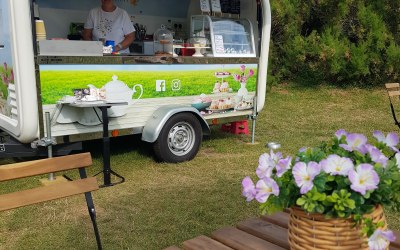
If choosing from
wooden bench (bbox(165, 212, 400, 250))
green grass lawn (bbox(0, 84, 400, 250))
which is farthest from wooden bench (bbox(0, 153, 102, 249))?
green grass lawn (bbox(0, 84, 400, 250))

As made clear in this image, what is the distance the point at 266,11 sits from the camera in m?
5.93

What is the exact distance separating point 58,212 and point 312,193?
2995mm

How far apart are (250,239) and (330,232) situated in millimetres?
589

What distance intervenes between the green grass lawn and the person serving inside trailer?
1409 millimetres

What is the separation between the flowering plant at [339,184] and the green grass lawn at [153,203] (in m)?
1.99

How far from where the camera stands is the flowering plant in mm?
1407

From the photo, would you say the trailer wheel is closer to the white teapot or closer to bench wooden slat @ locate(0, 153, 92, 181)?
the white teapot

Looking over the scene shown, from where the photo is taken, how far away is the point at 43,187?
2324 mm

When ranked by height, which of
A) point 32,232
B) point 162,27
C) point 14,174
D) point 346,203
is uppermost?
point 162,27

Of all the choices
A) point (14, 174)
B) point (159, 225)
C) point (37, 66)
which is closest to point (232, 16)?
point (37, 66)

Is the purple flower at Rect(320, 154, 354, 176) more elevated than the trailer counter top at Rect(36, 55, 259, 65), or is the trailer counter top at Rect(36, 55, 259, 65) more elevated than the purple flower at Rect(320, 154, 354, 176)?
Answer: the trailer counter top at Rect(36, 55, 259, 65)

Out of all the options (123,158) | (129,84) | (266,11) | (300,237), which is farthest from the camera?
(266,11)

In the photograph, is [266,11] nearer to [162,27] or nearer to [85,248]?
[162,27]

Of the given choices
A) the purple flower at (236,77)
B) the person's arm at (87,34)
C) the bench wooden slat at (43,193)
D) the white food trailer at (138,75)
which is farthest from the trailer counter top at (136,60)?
the bench wooden slat at (43,193)
